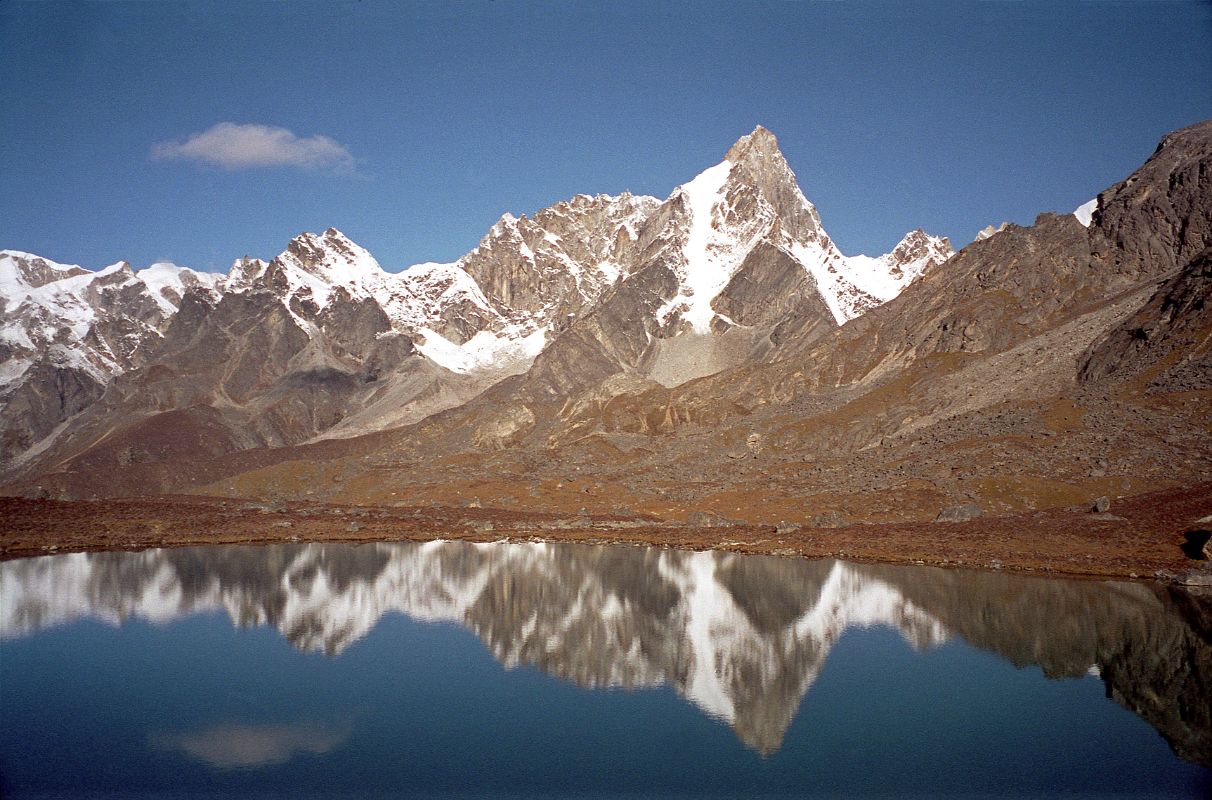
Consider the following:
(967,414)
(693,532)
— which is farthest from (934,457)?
(693,532)

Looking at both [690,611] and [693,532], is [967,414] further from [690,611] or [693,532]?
[690,611]

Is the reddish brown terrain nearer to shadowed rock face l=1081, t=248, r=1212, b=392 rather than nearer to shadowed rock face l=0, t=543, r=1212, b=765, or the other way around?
shadowed rock face l=1081, t=248, r=1212, b=392

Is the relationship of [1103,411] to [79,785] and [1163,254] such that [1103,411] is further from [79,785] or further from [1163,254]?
[79,785]

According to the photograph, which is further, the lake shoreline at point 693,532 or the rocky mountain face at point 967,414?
the rocky mountain face at point 967,414

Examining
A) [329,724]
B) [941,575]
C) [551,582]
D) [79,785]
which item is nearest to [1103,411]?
[941,575]

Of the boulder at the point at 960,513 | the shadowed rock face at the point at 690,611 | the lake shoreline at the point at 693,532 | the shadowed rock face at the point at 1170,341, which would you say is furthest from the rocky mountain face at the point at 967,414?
the shadowed rock face at the point at 690,611

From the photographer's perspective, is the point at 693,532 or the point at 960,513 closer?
the point at 960,513

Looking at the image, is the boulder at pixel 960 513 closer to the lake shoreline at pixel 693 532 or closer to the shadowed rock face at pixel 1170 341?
the lake shoreline at pixel 693 532
